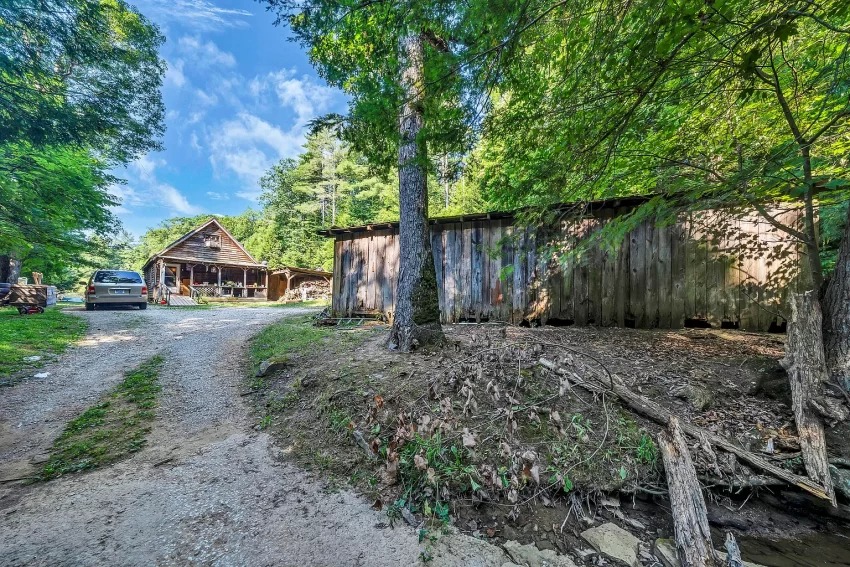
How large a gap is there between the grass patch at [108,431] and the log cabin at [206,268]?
607 inches

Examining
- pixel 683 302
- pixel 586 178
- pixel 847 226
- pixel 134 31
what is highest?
pixel 134 31

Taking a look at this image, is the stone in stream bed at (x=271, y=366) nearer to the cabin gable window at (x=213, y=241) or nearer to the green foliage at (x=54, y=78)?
the green foliage at (x=54, y=78)

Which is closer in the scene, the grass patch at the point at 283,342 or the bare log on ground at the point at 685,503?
the bare log on ground at the point at 685,503

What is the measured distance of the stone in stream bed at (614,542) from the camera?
1.98m

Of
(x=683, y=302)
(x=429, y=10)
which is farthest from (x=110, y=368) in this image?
(x=683, y=302)

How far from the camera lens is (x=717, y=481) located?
251cm

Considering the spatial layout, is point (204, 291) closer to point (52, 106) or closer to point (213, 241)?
point (213, 241)

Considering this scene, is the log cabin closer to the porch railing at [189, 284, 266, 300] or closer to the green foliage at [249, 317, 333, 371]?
the porch railing at [189, 284, 266, 300]

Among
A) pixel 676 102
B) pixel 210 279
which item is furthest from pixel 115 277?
pixel 676 102

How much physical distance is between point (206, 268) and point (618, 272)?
2550 cm

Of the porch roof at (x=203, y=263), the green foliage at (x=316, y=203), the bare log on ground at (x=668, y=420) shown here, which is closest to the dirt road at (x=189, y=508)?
the bare log on ground at (x=668, y=420)

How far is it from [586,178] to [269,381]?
5.18m

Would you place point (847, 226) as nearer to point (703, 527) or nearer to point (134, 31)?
point (703, 527)

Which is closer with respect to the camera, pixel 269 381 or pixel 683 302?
pixel 269 381
